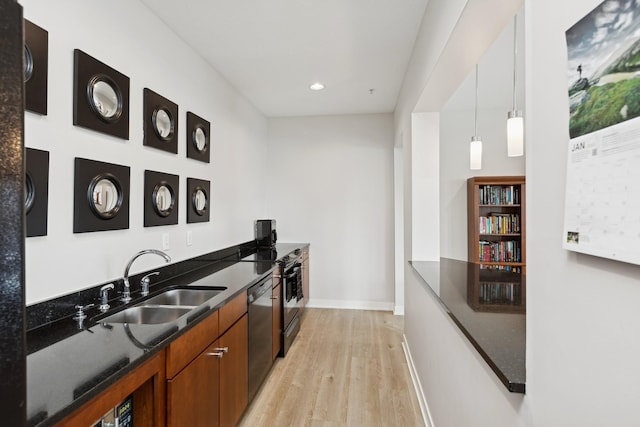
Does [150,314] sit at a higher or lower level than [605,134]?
lower

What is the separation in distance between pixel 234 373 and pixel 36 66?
180 cm

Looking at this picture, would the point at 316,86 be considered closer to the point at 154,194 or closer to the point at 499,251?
the point at 154,194

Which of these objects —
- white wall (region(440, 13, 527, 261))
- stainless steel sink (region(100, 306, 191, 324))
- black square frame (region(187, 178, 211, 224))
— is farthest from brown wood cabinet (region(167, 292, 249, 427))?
white wall (region(440, 13, 527, 261))

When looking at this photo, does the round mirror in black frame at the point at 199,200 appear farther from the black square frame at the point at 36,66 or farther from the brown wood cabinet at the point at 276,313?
the black square frame at the point at 36,66

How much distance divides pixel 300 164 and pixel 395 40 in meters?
2.44

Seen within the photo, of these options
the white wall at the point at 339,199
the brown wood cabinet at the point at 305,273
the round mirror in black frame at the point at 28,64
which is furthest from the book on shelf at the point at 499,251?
the round mirror in black frame at the point at 28,64

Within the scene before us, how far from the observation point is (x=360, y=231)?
184 inches

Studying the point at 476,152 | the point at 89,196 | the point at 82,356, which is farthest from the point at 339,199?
the point at 82,356

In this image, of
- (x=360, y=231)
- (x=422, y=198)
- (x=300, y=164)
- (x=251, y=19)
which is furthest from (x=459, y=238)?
(x=251, y=19)

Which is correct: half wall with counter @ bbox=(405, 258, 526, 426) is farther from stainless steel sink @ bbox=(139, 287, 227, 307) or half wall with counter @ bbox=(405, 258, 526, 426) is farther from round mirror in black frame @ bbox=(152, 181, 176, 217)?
round mirror in black frame @ bbox=(152, 181, 176, 217)

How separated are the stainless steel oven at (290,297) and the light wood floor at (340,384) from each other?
0.14 metres

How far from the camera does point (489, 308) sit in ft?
5.14

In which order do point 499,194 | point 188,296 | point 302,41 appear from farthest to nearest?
1. point 499,194
2. point 302,41
3. point 188,296

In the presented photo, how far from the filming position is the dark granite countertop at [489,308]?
39.7 inches
